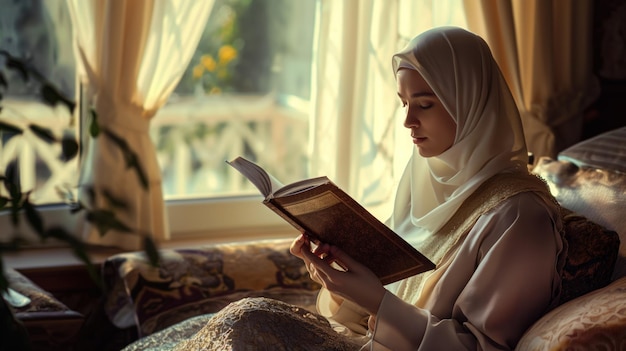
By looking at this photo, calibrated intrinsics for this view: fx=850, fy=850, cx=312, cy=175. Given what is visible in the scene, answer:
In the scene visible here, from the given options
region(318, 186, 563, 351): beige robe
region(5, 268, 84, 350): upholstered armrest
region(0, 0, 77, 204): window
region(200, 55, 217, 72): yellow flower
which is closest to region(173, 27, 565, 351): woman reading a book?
region(318, 186, 563, 351): beige robe

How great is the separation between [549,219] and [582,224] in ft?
0.56

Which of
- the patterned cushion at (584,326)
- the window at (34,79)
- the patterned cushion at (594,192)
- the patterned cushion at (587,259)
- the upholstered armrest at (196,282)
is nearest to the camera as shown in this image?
the patterned cushion at (584,326)

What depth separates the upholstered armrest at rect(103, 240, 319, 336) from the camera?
2355 mm

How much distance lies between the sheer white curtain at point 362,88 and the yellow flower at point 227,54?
0.32 meters

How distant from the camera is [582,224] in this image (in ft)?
6.15

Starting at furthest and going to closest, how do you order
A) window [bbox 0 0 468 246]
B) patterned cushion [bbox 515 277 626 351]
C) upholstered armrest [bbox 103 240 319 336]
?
1. window [bbox 0 0 468 246]
2. upholstered armrest [bbox 103 240 319 336]
3. patterned cushion [bbox 515 277 626 351]

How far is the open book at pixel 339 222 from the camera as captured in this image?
1614mm

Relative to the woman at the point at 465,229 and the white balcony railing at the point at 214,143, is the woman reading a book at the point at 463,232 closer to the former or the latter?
the woman at the point at 465,229

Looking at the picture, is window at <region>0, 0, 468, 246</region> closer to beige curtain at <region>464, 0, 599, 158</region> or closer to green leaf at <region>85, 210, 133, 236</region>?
beige curtain at <region>464, 0, 599, 158</region>

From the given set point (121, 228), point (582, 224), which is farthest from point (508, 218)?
point (121, 228)

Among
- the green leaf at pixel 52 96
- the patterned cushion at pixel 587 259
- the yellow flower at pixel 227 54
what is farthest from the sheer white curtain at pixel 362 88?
the green leaf at pixel 52 96

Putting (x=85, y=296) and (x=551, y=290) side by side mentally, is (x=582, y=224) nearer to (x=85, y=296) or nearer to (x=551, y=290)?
(x=551, y=290)

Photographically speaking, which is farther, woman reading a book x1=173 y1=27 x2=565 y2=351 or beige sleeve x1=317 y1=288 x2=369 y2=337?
beige sleeve x1=317 y1=288 x2=369 y2=337

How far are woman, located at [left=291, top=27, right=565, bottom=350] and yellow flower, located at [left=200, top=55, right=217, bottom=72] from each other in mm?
1174
